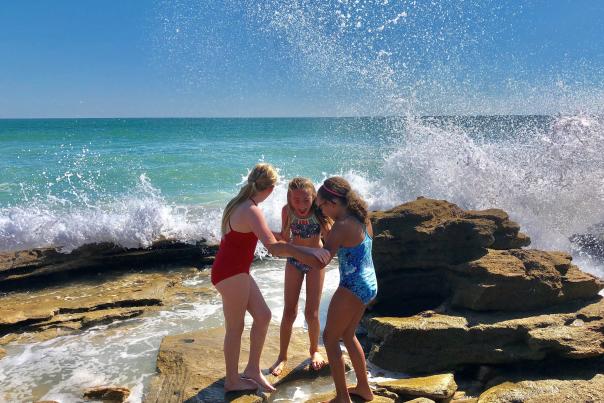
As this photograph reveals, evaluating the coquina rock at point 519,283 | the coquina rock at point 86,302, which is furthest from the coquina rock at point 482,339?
the coquina rock at point 86,302

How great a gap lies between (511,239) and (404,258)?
54.6 inches

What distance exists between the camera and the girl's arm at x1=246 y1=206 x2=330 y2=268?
335 centimetres

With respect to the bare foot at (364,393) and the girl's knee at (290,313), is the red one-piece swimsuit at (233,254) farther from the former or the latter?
the bare foot at (364,393)

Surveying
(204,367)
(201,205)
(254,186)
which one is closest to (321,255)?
(254,186)

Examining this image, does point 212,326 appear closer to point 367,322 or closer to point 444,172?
point 367,322

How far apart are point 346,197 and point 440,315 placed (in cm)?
221

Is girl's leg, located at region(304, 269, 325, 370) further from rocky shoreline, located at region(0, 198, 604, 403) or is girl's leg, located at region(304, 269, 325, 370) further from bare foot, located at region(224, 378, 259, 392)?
bare foot, located at region(224, 378, 259, 392)

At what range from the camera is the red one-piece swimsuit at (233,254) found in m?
3.76

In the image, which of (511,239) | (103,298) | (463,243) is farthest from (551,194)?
(103,298)

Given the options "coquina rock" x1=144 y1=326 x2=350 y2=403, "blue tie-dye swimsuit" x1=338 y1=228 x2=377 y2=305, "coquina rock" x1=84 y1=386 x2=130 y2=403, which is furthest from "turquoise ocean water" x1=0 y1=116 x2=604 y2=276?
"blue tie-dye swimsuit" x1=338 y1=228 x2=377 y2=305

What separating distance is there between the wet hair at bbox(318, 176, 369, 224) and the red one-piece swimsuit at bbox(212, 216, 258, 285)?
0.66 m

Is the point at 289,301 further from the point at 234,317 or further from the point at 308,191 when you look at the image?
the point at 308,191

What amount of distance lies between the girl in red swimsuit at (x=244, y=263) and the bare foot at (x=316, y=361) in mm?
540

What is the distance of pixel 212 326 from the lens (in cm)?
590
